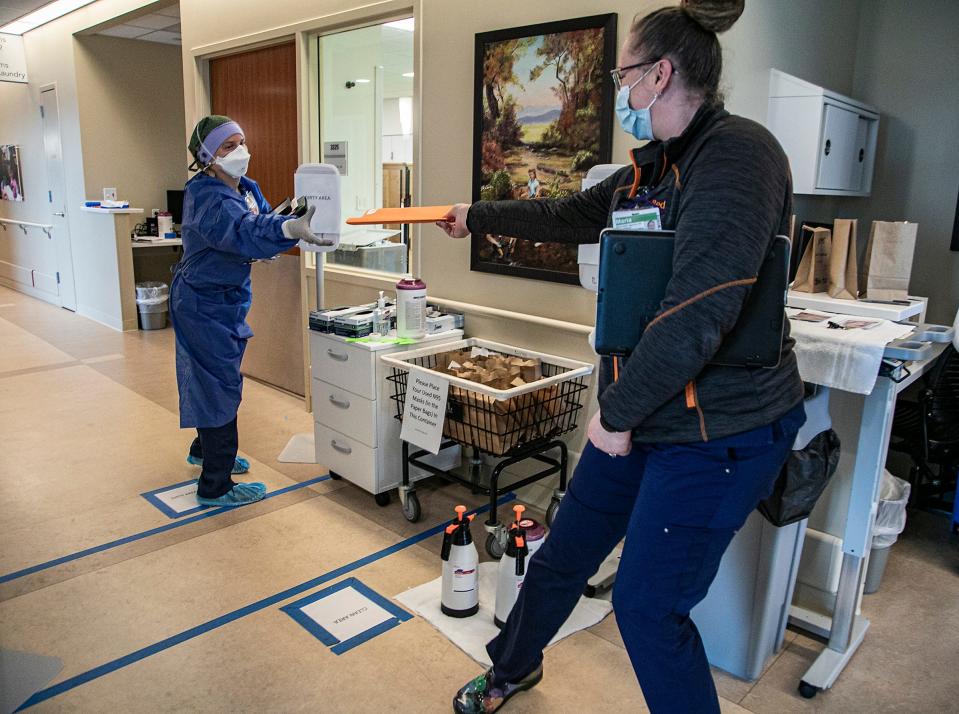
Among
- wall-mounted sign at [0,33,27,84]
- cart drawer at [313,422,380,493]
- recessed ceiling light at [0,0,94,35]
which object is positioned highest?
recessed ceiling light at [0,0,94,35]

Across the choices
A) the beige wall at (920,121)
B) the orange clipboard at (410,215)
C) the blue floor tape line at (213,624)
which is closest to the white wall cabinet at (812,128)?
the beige wall at (920,121)

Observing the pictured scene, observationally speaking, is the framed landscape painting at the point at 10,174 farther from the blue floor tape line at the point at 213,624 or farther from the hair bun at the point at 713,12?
the hair bun at the point at 713,12

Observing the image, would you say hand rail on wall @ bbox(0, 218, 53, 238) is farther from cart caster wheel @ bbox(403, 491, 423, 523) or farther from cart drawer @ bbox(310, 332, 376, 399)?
cart caster wheel @ bbox(403, 491, 423, 523)

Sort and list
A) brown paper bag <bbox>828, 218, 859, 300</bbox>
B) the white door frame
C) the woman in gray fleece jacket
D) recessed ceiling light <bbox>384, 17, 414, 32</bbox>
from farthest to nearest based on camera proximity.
A: the white door frame, recessed ceiling light <bbox>384, 17, 414, 32</bbox>, brown paper bag <bbox>828, 218, 859, 300</bbox>, the woman in gray fleece jacket

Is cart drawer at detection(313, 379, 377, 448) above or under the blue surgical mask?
under

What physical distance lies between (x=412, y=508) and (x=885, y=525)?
5.54 ft

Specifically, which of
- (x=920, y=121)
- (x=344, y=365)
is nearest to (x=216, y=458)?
(x=344, y=365)

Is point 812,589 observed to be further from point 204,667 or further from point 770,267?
point 204,667

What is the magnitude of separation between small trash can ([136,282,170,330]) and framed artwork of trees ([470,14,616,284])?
431 cm

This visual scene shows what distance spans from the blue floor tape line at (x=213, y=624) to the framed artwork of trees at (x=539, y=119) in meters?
1.18

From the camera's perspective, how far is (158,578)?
2535 millimetres

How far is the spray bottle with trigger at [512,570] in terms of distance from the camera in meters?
2.16

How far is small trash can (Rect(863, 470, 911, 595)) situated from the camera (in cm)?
247

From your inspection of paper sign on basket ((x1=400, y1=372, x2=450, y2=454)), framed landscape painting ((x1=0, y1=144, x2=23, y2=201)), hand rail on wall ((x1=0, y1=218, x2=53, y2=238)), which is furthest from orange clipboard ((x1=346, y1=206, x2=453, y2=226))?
framed landscape painting ((x1=0, y1=144, x2=23, y2=201))
